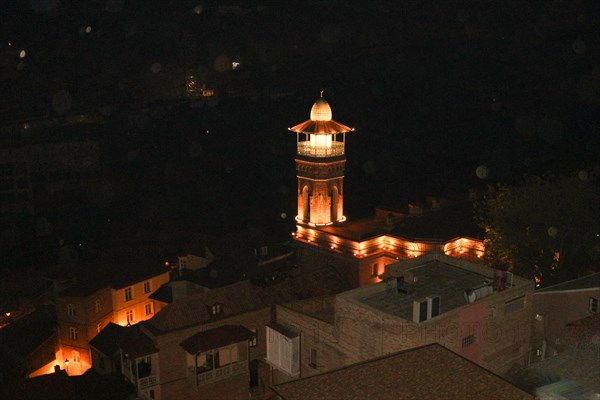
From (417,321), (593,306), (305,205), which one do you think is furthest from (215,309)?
(593,306)

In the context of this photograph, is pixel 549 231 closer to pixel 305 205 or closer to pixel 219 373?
pixel 305 205

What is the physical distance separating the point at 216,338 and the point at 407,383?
14.3m

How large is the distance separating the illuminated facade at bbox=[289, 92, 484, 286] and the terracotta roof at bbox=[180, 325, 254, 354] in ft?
28.0

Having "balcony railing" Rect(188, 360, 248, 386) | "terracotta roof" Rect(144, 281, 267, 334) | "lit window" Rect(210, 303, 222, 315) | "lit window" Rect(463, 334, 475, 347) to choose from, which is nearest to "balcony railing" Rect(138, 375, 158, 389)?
"balcony railing" Rect(188, 360, 248, 386)

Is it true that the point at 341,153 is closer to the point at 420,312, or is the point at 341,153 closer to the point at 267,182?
the point at 420,312

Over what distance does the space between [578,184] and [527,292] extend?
1127 cm

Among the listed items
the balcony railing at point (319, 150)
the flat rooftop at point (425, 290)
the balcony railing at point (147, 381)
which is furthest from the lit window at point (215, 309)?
the balcony railing at point (319, 150)

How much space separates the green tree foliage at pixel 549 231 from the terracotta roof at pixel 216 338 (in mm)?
12525

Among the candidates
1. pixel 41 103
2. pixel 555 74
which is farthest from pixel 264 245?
pixel 555 74

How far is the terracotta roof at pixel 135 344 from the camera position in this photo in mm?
27703

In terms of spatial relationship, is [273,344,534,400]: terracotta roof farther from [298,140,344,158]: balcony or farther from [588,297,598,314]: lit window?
[298,140,344,158]: balcony

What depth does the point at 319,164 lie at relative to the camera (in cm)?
3891

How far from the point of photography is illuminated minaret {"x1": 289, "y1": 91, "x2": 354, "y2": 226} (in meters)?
39.0

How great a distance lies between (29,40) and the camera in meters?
93.1
